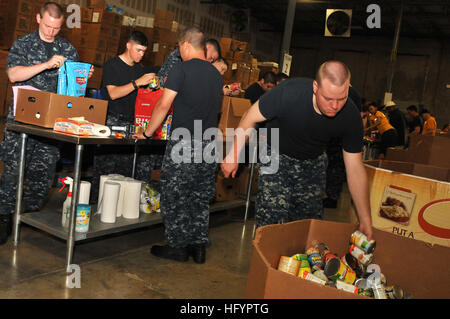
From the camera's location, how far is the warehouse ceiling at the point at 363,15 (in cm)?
1271

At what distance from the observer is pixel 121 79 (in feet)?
11.9

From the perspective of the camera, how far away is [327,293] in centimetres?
103

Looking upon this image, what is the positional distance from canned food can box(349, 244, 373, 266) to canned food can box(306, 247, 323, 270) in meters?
0.15

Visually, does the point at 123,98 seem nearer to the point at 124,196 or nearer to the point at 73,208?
the point at 124,196

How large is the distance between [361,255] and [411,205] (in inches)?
42.2

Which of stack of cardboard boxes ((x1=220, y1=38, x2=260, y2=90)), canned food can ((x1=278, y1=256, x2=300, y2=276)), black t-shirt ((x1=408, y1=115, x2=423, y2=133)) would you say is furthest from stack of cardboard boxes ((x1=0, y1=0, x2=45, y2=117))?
black t-shirt ((x1=408, y1=115, x2=423, y2=133))

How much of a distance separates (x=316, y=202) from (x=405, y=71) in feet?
52.2

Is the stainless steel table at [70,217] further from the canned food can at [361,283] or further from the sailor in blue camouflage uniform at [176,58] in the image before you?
the canned food can at [361,283]

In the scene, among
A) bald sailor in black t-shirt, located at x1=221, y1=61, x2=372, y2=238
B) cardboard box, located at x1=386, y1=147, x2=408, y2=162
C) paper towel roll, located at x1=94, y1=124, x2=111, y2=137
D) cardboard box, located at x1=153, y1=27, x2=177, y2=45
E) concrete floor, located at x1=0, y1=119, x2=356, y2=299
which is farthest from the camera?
cardboard box, located at x1=153, y1=27, x2=177, y2=45

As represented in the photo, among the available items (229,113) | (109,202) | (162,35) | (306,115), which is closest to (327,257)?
(306,115)

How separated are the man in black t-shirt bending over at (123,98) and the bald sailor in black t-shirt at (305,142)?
130cm

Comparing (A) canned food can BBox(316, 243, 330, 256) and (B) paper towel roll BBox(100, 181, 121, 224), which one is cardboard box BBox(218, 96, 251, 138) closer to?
(B) paper towel roll BBox(100, 181, 121, 224)

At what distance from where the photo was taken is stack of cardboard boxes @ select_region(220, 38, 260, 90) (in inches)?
372
